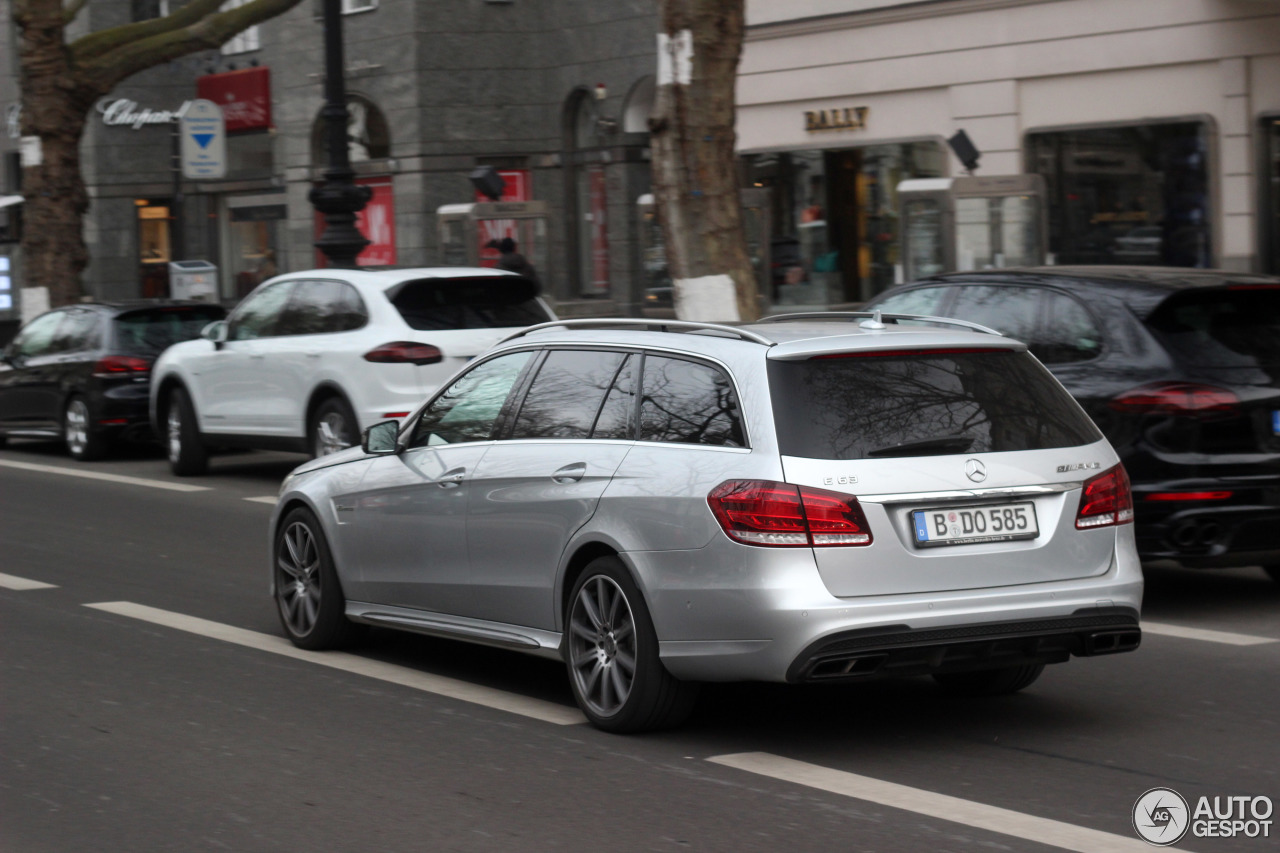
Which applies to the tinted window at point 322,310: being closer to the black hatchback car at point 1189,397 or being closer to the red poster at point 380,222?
the black hatchback car at point 1189,397

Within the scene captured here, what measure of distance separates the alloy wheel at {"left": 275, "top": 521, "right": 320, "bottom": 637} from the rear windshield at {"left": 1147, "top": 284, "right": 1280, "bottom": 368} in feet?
13.4

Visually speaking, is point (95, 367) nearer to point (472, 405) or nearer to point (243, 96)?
point (472, 405)

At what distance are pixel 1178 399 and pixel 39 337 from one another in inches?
527

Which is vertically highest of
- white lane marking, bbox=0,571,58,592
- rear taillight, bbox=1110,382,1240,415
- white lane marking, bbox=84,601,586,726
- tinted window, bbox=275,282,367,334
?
tinted window, bbox=275,282,367,334

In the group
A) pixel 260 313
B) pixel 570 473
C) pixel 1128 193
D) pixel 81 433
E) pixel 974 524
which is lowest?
pixel 81 433

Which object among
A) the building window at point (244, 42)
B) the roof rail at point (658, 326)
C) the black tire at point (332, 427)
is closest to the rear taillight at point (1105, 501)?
the roof rail at point (658, 326)

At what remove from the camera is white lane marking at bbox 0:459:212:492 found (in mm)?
15506

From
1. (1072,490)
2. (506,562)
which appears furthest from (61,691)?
(1072,490)

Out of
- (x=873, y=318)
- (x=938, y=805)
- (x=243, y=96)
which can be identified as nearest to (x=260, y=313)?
(x=873, y=318)

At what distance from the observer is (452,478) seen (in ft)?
24.1

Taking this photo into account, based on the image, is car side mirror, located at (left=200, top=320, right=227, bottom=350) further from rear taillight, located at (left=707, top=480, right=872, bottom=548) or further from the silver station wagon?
rear taillight, located at (left=707, top=480, right=872, bottom=548)

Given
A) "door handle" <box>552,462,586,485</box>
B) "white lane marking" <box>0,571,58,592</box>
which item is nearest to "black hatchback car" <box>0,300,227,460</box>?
"white lane marking" <box>0,571,58,592</box>

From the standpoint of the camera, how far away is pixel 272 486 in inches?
612

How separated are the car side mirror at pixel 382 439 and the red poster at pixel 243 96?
3121 centimetres
